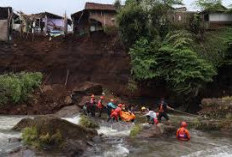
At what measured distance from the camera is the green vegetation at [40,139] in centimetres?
1686

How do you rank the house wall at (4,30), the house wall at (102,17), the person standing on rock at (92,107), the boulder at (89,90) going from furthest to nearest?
the house wall at (102,17), the house wall at (4,30), the boulder at (89,90), the person standing on rock at (92,107)

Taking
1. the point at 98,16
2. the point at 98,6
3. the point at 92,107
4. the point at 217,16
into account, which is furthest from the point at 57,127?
the point at 98,6

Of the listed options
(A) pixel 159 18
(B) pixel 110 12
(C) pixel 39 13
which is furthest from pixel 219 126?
(C) pixel 39 13

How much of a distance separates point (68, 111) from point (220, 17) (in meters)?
18.9

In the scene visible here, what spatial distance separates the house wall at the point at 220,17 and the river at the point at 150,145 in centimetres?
2086

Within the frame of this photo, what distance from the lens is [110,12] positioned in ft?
155

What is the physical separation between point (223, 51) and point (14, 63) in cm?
1974

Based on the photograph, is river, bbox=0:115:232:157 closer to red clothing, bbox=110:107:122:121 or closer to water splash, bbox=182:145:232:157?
water splash, bbox=182:145:232:157

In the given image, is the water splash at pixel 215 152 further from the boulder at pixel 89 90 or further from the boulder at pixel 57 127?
the boulder at pixel 89 90

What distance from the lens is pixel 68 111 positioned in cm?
3209

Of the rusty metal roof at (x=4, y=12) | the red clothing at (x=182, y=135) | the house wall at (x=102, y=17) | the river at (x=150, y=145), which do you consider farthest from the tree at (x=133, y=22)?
the red clothing at (x=182, y=135)

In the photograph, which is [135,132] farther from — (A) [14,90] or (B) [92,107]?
(A) [14,90]

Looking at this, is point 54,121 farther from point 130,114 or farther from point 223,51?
point 223,51

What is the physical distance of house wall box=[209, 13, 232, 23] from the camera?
42844 millimetres
